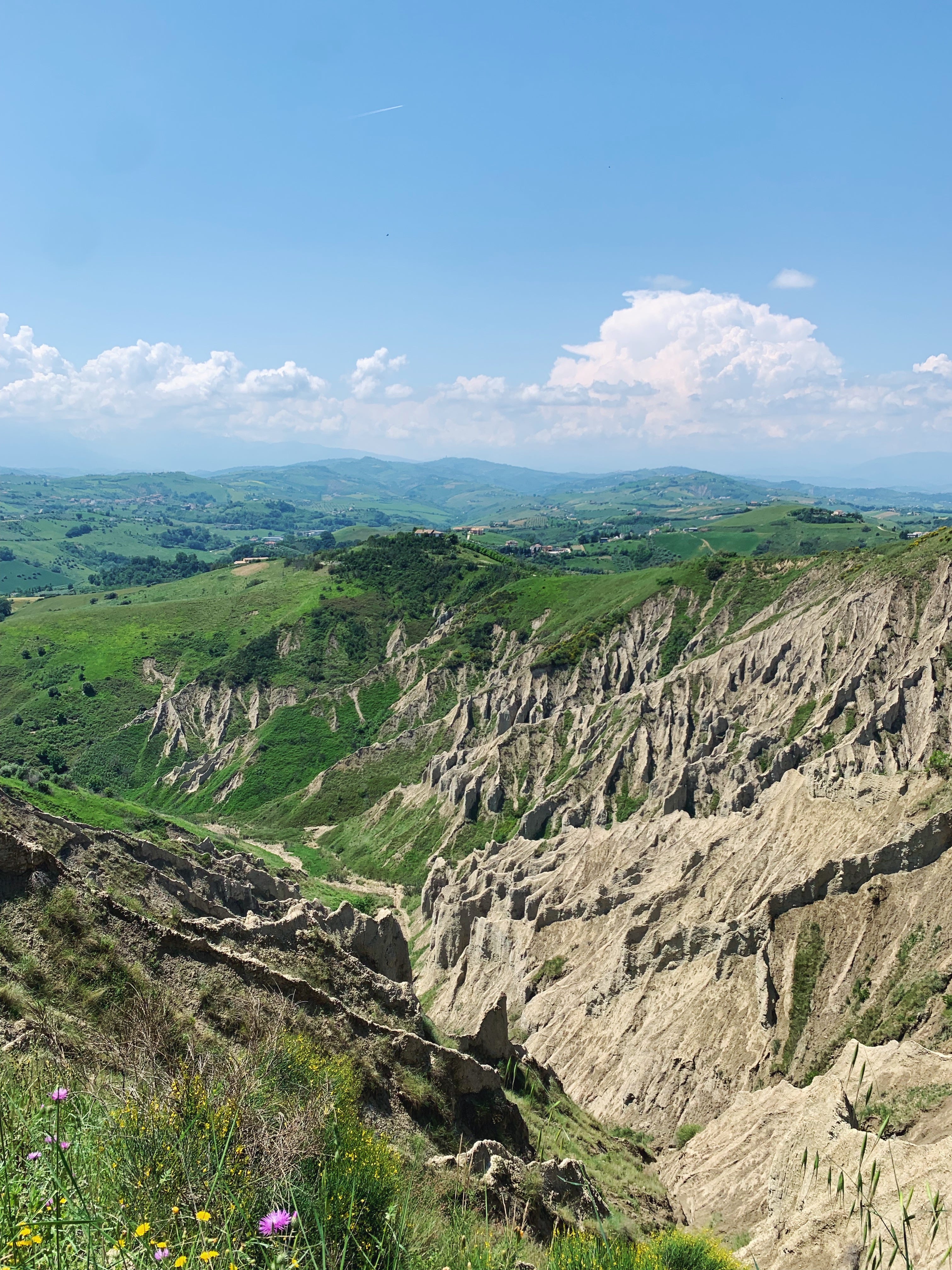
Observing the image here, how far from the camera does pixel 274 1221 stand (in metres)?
7.53

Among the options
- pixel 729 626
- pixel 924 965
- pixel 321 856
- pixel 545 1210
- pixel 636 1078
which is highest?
pixel 729 626

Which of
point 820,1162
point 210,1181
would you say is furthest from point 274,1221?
point 820,1162

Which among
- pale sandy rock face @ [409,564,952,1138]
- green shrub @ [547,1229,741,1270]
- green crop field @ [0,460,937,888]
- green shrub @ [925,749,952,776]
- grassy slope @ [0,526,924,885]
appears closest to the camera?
green shrub @ [547,1229,741,1270]

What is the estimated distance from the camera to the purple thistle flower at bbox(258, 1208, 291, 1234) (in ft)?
24.8

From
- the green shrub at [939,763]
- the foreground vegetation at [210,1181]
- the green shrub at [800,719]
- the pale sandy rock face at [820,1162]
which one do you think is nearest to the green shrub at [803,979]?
the pale sandy rock face at [820,1162]

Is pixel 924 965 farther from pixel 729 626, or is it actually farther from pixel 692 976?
pixel 729 626

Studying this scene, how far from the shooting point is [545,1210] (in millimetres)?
19188

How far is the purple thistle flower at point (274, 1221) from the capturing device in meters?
7.55

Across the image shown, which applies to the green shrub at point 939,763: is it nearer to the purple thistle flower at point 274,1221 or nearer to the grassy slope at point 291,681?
the grassy slope at point 291,681

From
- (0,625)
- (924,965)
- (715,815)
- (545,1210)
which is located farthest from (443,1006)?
(0,625)

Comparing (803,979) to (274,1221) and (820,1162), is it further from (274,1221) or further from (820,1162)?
(274,1221)

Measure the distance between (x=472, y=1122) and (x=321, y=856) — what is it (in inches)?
3113

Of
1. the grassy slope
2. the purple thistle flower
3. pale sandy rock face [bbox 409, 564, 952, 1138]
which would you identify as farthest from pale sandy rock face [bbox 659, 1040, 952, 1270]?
the grassy slope

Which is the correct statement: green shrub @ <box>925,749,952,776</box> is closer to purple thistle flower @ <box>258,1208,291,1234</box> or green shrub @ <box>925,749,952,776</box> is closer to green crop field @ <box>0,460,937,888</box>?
green crop field @ <box>0,460,937,888</box>
